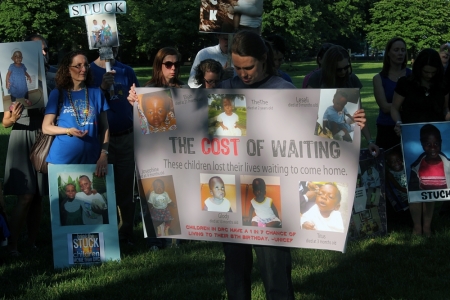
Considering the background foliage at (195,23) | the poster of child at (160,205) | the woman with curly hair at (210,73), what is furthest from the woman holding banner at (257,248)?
the background foliage at (195,23)

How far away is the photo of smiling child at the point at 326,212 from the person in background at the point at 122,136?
3.52 metres

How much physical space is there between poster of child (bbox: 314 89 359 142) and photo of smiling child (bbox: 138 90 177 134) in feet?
3.18

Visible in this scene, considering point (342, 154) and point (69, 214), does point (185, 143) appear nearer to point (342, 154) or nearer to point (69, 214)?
point (342, 154)

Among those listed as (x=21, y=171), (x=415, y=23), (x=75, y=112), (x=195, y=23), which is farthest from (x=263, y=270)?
(x=415, y=23)

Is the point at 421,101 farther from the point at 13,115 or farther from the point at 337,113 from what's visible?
the point at 13,115

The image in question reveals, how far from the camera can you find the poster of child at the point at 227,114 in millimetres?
4406

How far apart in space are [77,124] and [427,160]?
3.54m

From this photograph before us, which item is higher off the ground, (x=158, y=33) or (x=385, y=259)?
(x=158, y=33)

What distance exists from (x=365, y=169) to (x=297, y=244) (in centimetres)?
359

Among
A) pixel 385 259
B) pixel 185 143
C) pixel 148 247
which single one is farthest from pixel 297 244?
pixel 148 247

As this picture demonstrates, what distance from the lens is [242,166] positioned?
4461 mm

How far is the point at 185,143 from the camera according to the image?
463 cm

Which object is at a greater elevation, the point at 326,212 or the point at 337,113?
the point at 337,113

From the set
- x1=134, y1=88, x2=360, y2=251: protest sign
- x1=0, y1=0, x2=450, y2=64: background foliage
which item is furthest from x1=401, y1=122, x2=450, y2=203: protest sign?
x1=0, y1=0, x2=450, y2=64: background foliage
